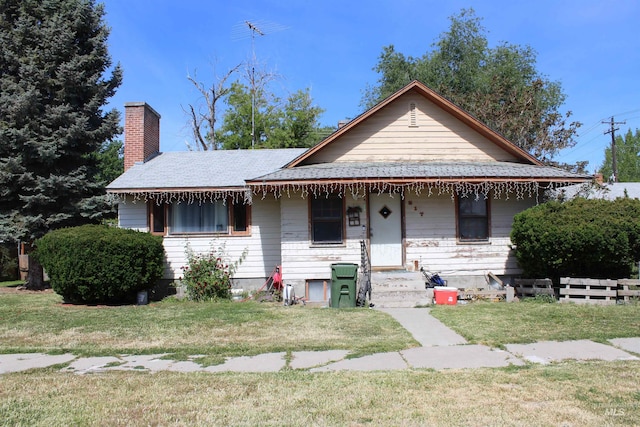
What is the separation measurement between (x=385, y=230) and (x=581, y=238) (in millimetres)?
4784

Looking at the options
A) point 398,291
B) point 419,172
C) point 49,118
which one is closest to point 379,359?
point 398,291

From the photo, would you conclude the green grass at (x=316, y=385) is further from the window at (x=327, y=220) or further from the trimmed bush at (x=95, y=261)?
the window at (x=327, y=220)

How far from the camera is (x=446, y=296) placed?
1178cm

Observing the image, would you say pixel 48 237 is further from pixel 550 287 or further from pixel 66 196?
pixel 550 287

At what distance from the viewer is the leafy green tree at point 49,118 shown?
15680 mm

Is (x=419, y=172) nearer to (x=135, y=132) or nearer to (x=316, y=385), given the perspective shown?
(x=316, y=385)

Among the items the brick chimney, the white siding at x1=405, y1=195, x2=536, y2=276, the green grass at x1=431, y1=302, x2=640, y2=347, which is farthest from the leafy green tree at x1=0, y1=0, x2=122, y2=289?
the green grass at x1=431, y1=302, x2=640, y2=347

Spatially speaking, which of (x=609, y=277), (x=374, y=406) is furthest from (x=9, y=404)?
(x=609, y=277)

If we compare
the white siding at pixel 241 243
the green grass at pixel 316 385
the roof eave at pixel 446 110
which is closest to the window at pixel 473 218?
the roof eave at pixel 446 110

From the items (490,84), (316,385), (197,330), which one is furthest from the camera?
(490,84)

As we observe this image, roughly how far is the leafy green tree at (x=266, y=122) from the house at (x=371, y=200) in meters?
19.5

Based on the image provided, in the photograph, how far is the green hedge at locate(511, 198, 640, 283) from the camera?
35.5 feet

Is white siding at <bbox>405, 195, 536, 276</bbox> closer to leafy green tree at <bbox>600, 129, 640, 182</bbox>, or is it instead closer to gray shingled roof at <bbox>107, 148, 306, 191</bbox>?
gray shingled roof at <bbox>107, 148, 306, 191</bbox>

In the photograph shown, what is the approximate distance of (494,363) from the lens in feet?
20.8
